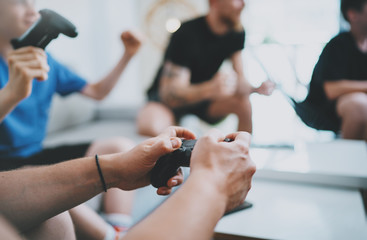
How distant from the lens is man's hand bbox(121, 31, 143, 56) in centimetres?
77

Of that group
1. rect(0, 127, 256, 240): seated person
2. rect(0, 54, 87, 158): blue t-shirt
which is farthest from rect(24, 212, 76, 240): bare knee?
rect(0, 54, 87, 158): blue t-shirt

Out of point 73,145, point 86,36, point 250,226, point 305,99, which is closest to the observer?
point 250,226

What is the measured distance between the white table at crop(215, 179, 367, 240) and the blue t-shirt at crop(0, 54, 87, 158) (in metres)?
0.56

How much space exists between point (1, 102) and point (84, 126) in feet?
3.22

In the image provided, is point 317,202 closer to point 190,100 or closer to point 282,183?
point 282,183

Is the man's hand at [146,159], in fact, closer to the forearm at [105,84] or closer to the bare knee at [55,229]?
the bare knee at [55,229]

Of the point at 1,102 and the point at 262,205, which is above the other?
the point at 1,102

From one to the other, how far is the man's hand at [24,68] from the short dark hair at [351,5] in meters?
1.07

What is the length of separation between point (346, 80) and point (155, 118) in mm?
726

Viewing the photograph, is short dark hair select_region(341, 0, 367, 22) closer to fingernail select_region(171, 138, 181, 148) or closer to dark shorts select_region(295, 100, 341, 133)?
dark shorts select_region(295, 100, 341, 133)

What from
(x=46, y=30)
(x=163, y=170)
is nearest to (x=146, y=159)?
(x=163, y=170)

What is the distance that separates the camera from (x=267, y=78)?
2.43ft

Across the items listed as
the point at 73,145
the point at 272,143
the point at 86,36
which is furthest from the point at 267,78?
the point at 86,36

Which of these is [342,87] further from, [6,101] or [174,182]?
[6,101]
